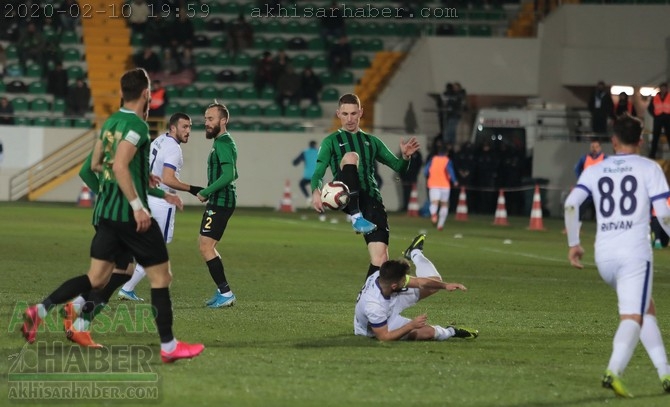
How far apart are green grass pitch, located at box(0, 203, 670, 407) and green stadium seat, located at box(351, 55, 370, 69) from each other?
16.7 m

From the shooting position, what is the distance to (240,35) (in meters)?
40.1

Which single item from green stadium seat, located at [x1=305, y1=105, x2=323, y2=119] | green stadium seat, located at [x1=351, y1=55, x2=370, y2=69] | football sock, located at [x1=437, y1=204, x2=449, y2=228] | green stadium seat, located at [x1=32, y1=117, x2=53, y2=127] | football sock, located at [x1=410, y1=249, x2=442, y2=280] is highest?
green stadium seat, located at [x1=351, y1=55, x2=370, y2=69]

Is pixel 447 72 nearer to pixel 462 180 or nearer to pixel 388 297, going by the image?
pixel 462 180

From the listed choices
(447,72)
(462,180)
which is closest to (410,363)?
(462,180)

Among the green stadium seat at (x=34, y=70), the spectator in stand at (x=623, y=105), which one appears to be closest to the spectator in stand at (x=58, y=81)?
the green stadium seat at (x=34, y=70)

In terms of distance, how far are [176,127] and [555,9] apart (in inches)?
1057

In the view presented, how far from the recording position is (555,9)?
1528 inches

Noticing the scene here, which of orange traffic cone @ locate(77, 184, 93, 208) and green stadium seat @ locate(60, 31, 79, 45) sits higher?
green stadium seat @ locate(60, 31, 79, 45)

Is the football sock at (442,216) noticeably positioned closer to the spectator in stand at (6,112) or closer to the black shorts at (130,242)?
the spectator in stand at (6,112)

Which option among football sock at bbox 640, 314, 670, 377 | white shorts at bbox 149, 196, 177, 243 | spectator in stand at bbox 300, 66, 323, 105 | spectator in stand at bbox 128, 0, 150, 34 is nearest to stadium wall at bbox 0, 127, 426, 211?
spectator in stand at bbox 300, 66, 323, 105

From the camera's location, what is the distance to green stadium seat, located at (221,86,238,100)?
39.4m

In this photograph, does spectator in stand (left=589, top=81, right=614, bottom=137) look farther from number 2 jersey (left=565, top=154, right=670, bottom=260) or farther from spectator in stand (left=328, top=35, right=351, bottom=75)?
number 2 jersey (left=565, top=154, right=670, bottom=260)

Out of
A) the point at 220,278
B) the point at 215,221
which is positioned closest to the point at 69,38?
the point at 215,221

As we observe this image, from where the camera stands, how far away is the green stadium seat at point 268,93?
130 ft
